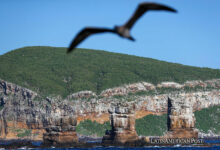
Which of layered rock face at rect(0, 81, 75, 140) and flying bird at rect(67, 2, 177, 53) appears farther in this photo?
layered rock face at rect(0, 81, 75, 140)

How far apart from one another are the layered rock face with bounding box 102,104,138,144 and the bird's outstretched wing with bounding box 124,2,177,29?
97699 mm

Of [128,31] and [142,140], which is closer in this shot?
[128,31]

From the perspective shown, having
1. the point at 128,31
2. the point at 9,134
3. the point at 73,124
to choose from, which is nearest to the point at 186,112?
the point at 73,124

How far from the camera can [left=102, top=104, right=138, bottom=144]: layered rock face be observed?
11988 cm

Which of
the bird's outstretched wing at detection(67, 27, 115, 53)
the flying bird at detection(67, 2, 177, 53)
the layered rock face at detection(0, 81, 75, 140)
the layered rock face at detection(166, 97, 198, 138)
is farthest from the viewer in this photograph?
the layered rock face at detection(0, 81, 75, 140)

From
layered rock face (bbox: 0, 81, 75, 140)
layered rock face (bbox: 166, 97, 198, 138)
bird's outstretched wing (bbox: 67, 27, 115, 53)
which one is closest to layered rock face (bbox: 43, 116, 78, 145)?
layered rock face (bbox: 166, 97, 198, 138)

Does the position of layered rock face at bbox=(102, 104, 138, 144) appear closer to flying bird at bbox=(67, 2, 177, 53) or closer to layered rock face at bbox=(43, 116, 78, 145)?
layered rock face at bbox=(43, 116, 78, 145)

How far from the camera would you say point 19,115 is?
194 meters

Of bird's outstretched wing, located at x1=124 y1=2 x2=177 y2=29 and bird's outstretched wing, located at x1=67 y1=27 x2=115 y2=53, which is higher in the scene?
bird's outstretched wing, located at x1=124 y1=2 x2=177 y2=29

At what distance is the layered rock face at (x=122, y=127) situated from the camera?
120 meters

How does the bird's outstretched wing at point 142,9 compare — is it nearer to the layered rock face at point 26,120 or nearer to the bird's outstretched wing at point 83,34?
the bird's outstretched wing at point 83,34

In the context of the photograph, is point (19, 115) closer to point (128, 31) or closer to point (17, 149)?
point (17, 149)

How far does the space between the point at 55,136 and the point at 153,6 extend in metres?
107

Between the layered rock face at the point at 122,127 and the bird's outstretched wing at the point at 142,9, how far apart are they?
97699mm
